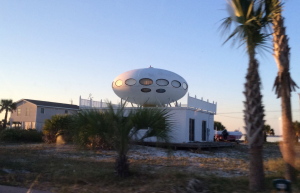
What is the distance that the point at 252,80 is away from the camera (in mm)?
8867

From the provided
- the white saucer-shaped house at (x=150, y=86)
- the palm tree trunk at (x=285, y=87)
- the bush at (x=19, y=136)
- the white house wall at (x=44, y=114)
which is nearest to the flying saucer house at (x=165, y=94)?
the white saucer-shaped house at (x=150, y=86)

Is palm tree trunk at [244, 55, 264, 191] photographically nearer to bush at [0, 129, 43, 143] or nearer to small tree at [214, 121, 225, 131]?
bush at [0, 129, 43, 143]

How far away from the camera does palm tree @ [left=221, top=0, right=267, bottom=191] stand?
8.70 meters

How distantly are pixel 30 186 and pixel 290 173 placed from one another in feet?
23.6

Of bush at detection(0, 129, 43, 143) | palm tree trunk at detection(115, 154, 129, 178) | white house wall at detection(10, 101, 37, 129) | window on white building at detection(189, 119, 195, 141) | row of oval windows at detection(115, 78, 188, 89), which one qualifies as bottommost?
palm tree trunk at detection(115, 154, 129, 178)

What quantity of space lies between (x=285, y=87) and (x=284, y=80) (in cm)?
19

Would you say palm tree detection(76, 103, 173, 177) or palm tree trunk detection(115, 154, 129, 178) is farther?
palm tree trunk detection(115, 154, 129, 178)

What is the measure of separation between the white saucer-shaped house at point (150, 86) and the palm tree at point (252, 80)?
1826 centimetres

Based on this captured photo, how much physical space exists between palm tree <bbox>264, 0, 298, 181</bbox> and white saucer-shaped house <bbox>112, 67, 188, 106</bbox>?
58.4ft

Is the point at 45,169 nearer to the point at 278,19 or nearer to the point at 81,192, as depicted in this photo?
the point at 81,192

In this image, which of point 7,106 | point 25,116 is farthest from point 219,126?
point 7,106

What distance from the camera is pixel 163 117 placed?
11.1 metres

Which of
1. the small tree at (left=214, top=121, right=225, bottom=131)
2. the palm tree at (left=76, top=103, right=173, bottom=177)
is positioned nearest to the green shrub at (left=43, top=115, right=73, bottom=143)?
the palm tree at (left=76, top=103, right=173, bottom=177)

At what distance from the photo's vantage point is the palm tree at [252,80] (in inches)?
342
